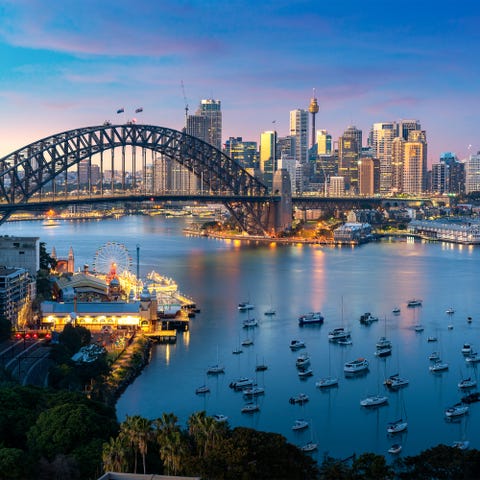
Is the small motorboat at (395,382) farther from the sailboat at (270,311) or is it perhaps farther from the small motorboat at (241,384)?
the sailboat at (270,311)

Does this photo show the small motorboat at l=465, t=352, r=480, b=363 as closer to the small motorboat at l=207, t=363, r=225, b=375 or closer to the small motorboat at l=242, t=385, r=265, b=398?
the small motorboat at l=242, t=385, r=265, b=398

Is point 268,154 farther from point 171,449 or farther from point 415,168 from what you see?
point 171,449

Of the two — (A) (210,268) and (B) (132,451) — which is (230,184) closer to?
(A) (210,268)

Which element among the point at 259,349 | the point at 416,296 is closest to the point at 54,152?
the point at 416,296

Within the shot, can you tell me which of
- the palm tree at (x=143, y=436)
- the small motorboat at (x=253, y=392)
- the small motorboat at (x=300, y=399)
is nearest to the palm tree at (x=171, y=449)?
the palm tree at (x=143, y=436)

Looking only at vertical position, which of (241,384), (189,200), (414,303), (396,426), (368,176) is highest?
(368,176)

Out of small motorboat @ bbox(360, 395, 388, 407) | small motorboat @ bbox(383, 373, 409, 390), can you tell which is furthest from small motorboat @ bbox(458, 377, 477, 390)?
small motorboat @ bbox(360, 395, 388, 407)

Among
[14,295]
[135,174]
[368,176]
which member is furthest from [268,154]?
[14,295]
